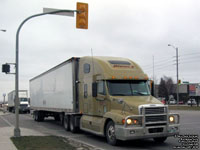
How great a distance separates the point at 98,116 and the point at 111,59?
2.56 meters

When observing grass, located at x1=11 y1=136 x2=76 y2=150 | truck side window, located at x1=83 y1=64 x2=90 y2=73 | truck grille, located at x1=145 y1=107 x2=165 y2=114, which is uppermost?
truck side window, located at x1=83 y1=64 x2=90 y2=73

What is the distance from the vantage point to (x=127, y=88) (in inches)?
458

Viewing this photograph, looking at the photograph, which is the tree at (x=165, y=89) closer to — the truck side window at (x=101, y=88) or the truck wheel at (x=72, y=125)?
the truck wheel at (x=72, y=125)

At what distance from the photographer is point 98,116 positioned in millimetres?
12281

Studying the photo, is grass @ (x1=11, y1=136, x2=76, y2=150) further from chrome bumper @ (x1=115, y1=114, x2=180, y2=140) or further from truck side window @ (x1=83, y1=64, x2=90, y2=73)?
truck side window @ (x1=83, y1=64, x2=90, y2=73)

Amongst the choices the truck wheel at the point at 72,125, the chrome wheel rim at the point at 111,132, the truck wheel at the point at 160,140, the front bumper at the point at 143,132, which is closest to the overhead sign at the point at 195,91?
the truck wheel at the point at 72,125

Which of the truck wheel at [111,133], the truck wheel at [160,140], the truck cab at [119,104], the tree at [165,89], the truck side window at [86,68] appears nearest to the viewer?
the truck cab at [119,104]

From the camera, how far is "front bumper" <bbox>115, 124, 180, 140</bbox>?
985 cm

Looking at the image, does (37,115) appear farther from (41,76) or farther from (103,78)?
(103,78)

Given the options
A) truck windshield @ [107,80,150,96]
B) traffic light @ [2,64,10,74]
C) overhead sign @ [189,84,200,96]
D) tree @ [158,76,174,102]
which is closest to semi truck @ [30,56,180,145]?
truck windshield @ [107,80,150,96]

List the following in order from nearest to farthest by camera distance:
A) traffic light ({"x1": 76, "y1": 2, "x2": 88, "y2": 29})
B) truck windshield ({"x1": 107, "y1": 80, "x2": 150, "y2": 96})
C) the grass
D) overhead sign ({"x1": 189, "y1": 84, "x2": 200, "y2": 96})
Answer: the grass → truck windshield ({"x1": 107, "y1": 80, "x2": 150, "y2": 96}) → traffic light ({"x1": 76, "y1": 2, "x2": 88, "y2": 29}) → overhead sign ({"x1": 189, "y1": 84, "x2": 200, "y2": 96})

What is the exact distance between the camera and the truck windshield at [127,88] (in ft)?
37.6

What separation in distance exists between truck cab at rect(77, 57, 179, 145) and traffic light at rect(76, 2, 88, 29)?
5.33ft

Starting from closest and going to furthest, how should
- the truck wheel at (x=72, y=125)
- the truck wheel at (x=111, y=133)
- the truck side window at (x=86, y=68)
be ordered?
the truck wheel at (x=111, y=133)
the truck side window at (x=86, y=68)
the truck wheel at (x=72, y=125)
